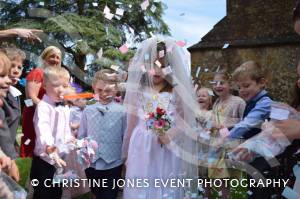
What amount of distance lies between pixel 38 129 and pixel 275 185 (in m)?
2.06

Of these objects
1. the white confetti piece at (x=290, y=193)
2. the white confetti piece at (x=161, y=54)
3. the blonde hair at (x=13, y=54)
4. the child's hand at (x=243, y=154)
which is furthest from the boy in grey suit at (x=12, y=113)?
the white confetti piece at (x=290, y=193)

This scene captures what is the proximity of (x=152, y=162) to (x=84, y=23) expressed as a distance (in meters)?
16.4

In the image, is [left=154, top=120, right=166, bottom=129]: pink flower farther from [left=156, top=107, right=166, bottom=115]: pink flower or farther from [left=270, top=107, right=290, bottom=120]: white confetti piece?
[left=270, top=107, right=290, bottom=120]: white confetti piece

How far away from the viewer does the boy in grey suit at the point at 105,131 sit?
12.6 ft

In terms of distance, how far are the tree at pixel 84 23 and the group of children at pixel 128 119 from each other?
12.1 m

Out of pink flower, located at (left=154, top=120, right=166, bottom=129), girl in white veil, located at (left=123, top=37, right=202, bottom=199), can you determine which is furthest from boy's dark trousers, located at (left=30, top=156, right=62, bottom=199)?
pink flower, located at (left=154, top=120, right=166, bottom=129)

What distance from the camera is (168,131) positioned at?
360 cm

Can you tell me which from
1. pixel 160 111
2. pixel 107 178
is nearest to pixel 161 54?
pixel 160 111

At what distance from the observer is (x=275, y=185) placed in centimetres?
279

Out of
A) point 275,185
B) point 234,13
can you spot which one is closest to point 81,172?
point 275,185

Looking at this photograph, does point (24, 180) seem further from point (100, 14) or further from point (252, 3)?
point (100, 14)

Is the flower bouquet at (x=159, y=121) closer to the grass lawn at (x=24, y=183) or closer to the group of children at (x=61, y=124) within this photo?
the group of children at (x=61, y=124)

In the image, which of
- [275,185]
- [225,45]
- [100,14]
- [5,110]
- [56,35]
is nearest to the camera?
[275,185]

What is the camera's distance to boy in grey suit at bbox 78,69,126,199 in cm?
385
